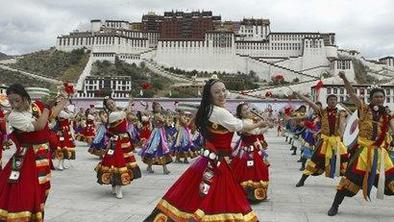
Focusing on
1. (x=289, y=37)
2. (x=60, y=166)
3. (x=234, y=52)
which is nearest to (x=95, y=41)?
(x=234, y=52)

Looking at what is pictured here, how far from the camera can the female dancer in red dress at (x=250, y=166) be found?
28.5ft

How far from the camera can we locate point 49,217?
24.3 feet

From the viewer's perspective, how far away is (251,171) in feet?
28.8

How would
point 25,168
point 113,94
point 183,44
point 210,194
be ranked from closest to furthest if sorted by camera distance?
point 210,194 < point 25,168 < point 113,94 < point 183,44

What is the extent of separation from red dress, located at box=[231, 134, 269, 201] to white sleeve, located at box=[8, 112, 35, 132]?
386 centimetres

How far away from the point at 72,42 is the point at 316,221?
118m

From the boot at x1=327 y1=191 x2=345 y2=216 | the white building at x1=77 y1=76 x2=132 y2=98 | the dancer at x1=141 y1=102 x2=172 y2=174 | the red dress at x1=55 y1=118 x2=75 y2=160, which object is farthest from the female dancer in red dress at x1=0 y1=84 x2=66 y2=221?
the white building at x1=77 y1=76 x2=132 y2=98

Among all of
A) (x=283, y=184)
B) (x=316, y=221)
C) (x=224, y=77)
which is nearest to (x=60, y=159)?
(x=283, y=184)

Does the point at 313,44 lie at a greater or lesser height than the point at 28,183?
greater

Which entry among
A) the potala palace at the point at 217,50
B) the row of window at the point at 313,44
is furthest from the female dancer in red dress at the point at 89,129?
the row of window at the point at 313,44

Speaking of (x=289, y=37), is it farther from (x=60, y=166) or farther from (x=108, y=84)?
(x=60, y=166)

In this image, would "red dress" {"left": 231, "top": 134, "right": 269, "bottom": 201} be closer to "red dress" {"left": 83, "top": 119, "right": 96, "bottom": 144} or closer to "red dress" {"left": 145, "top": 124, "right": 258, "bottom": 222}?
"red dress" {"left": 145, "top": 124, "right": 258, "bottom": 222}

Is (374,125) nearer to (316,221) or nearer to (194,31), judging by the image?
(316,221)

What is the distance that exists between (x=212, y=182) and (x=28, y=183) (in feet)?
6.28
